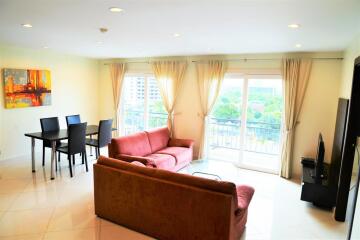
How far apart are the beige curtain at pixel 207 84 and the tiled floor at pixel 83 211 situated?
4.36 feet

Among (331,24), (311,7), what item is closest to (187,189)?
(311,7)

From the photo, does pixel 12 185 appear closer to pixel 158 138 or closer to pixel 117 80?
pixel 158 138

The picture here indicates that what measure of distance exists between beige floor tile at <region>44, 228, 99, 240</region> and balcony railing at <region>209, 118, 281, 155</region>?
3.53 meters

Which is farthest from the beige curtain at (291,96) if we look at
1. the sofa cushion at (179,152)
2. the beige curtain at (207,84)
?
the sofa cushion at (179,152)

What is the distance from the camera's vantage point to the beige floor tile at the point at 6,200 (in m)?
3.23

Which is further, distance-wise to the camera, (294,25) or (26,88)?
(26,88)

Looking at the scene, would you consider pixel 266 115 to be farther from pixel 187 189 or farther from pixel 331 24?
pixel 187 189

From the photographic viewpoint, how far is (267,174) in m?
4.94

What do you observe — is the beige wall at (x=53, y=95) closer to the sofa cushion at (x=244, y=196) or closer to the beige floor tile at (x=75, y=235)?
the beige floor tile at (x=75, y=235)

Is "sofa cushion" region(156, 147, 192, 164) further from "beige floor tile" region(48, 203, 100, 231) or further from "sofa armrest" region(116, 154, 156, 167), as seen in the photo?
"beige floor tile" region(48, 203, 100, 231)

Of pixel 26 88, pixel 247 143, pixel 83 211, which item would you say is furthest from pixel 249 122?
pixel 26 88

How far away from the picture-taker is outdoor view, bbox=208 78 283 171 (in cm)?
499

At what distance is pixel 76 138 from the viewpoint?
4371 mm

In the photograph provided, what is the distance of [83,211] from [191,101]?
3.41 metres
